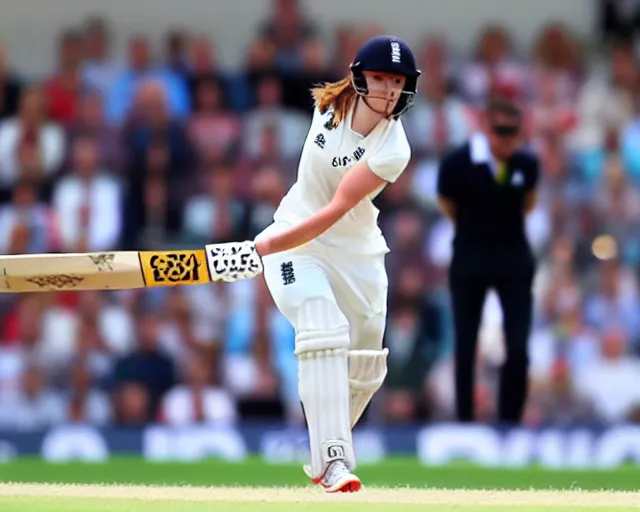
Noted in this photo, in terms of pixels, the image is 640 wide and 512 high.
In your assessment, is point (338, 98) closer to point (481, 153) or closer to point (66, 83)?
point (481, 153)

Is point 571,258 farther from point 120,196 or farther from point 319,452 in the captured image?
point 319,452

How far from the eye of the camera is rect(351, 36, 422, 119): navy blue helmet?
6027mm

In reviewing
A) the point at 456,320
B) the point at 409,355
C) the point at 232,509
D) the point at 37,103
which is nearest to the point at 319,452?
the point at 232,509

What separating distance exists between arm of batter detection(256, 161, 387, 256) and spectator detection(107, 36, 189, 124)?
636 cm

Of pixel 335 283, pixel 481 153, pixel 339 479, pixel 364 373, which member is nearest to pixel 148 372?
pixel 481 153

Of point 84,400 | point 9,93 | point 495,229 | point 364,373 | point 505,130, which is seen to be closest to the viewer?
point 364,373

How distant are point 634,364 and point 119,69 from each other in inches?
190

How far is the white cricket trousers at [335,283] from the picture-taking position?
6.23m

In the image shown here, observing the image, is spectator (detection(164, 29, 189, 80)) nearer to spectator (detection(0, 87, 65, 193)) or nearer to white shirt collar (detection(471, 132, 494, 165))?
spectator (detection(0, 87, 65, 193))

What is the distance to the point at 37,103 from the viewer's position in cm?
1220

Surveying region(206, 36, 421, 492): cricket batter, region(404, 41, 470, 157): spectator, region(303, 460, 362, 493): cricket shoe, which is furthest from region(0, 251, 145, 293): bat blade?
region(404, 41, 470, 157): spectator

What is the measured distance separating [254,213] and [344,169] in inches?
205

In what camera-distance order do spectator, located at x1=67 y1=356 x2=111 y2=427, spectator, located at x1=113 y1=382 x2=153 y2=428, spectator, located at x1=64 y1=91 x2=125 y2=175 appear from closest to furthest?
spectator, located at x1=113 y1=382 x2=153 y2=428 < spectator, located at x1=67 y1=356 x2=111 y2=427 < spectator, located at x1=64 y1=91 x2=125 y2=175

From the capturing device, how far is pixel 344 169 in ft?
20.5
